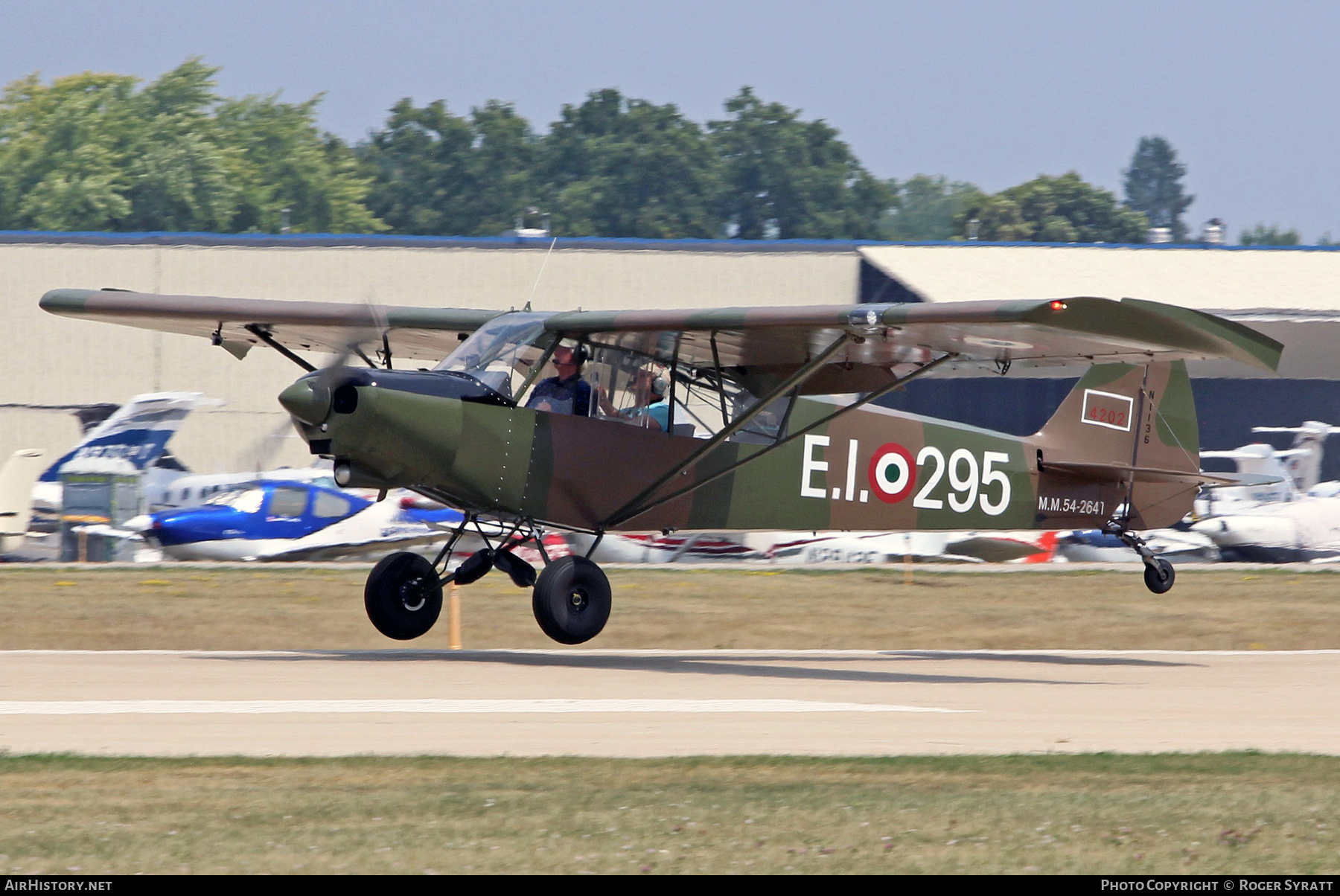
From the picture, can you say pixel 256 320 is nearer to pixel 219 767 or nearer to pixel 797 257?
pixel 219 767

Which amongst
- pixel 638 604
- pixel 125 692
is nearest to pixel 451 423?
pixel 125 692

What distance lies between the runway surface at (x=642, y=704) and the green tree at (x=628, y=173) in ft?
281

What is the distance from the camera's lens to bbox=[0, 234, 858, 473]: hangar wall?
42.8 metres

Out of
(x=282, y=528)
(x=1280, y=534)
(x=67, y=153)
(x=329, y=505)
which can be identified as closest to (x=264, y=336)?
(x=282, y=528)

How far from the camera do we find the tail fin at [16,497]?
29750 mm

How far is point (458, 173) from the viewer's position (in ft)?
352

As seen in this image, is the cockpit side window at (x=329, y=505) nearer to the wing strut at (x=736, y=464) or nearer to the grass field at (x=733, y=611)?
the grass field at (x=733, y=611)

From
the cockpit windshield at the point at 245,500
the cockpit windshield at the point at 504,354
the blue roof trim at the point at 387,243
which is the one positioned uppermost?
the blue roof trim at the point at 387,243

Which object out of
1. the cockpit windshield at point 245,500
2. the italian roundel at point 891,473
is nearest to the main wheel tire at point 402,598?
the italian roundel at point 891,473

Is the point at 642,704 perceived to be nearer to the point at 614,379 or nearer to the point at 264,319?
the point at 614,379

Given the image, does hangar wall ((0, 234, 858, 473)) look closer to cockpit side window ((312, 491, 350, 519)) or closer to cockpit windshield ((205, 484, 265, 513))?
cockpit windshield ((205, 484, 265, 513))

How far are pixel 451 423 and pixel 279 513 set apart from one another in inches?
683

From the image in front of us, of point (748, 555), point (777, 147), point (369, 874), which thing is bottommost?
point (748, 555)

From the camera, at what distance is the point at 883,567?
2850 cm
